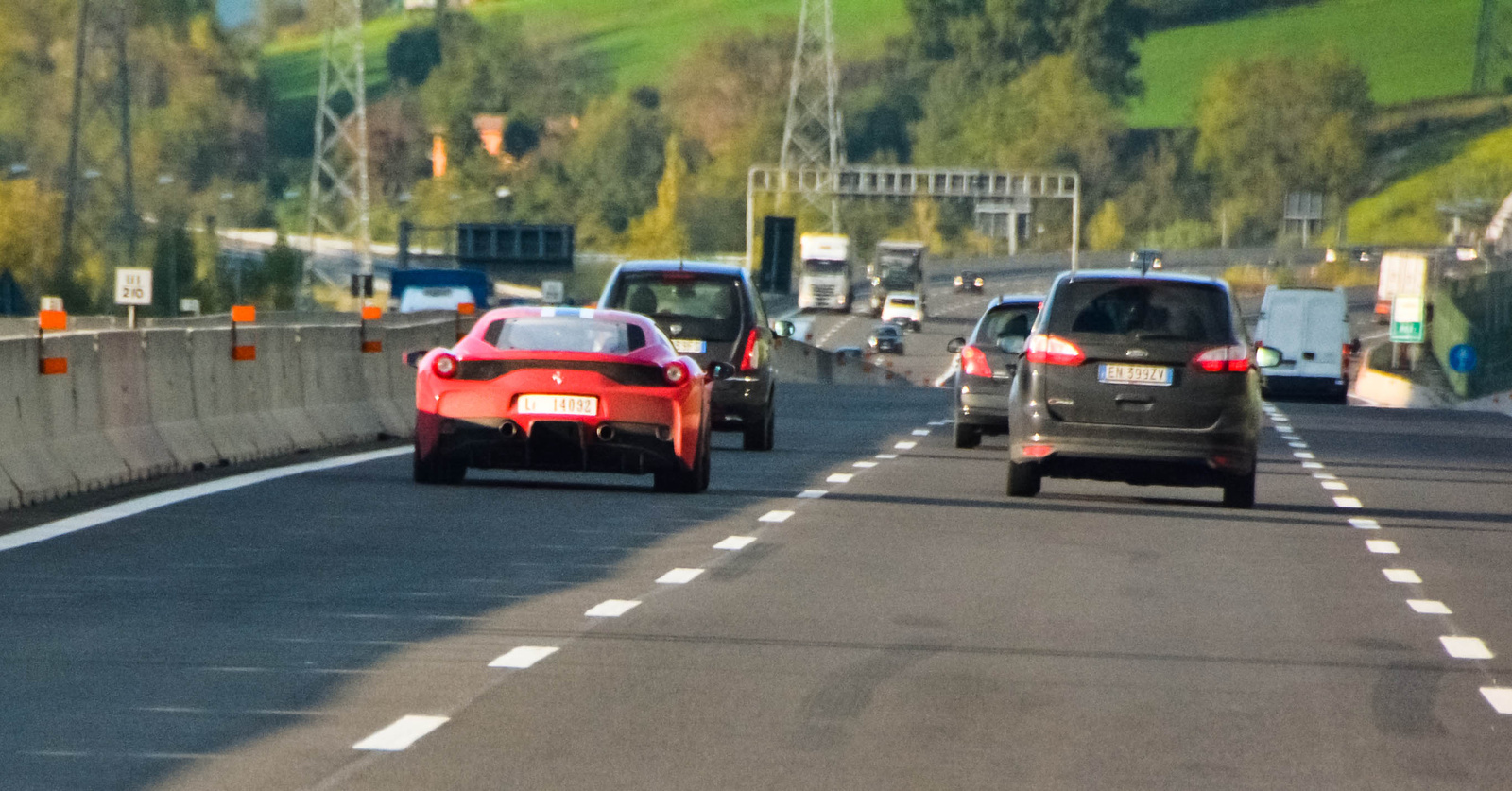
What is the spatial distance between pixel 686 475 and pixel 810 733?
1029 cm

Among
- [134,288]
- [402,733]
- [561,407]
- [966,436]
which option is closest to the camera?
[402,733]

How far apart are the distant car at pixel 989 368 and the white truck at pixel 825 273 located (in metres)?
90.5

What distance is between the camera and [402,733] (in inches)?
323

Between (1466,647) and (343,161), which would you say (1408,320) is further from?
(343,161)

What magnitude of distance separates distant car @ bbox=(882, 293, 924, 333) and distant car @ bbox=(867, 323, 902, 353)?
1099 cm

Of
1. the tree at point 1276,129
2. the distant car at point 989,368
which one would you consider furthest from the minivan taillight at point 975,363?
the tree at point 1276,129

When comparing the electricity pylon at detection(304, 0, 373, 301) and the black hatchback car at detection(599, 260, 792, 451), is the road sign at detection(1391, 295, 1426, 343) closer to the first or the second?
the electricity pylon at detection(304, 0, 373, 301)

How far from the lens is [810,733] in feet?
27.6

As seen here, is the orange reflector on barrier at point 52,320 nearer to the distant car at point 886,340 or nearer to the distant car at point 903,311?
the distant car at point 886,340

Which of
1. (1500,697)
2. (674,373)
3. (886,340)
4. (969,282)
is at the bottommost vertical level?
(886,340)

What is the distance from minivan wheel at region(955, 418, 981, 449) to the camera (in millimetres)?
27281

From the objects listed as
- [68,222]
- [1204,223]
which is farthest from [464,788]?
[1204,223]

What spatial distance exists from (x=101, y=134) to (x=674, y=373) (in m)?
121

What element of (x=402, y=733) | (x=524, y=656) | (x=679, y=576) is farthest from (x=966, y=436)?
(x=402, y=733)
